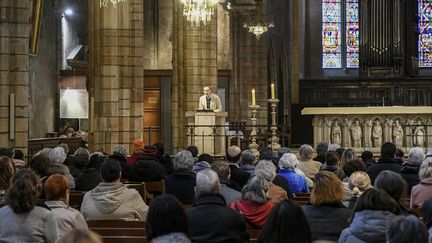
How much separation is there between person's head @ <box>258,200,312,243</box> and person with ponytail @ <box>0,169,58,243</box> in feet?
5.58

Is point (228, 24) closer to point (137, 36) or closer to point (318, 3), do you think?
point (318, 3)

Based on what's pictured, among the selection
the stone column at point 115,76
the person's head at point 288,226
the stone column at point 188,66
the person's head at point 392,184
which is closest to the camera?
the person's head at point 288,226

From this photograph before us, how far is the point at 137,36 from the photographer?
20.3 m

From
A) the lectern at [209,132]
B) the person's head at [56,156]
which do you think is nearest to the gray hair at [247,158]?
the person's head at [56,156]

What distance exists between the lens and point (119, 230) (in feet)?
22.6

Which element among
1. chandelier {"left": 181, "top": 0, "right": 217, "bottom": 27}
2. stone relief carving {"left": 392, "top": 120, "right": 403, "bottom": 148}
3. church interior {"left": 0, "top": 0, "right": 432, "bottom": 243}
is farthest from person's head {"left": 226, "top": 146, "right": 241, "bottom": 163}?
stone relief carving {"left": 392, "top": 120, "right": 403, "bottom": 148}

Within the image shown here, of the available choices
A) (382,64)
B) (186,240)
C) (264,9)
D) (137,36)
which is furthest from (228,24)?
(186,240)

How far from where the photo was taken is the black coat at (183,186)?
10055 millimetres

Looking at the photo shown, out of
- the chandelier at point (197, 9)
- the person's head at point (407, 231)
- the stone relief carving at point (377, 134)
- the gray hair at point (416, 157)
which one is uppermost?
the chandelier at point (197, 9)

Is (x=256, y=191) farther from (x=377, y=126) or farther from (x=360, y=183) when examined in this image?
(x=377, y=126)

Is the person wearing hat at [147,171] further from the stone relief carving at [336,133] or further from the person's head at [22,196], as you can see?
the stone relief carving at [336,133]

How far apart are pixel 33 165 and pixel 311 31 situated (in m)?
27.5

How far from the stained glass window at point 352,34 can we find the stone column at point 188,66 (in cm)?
1150

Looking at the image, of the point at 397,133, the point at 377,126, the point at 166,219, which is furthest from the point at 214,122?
the point at 166,219
